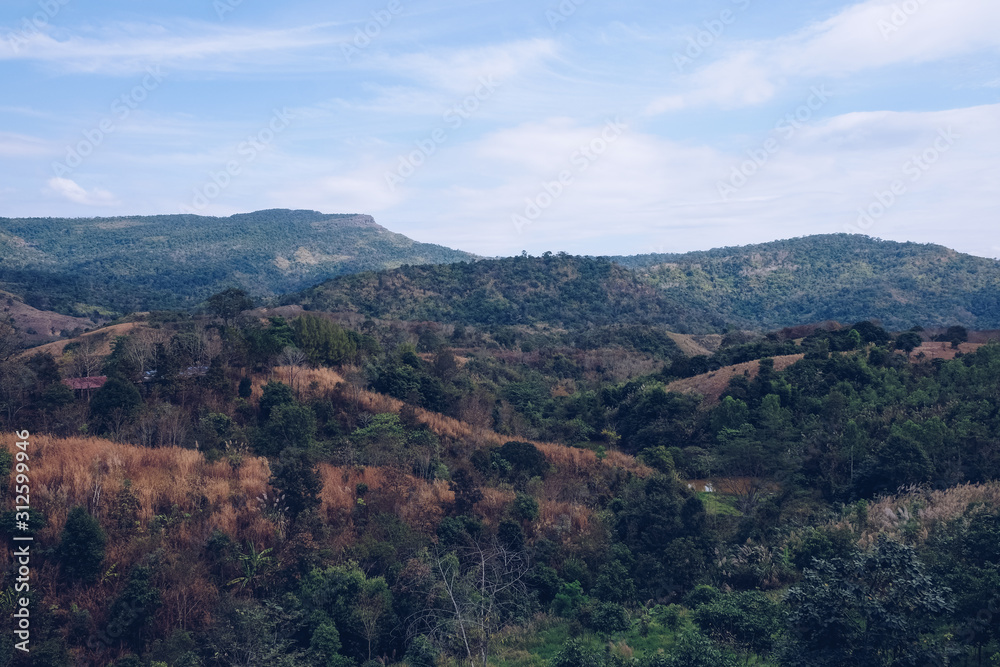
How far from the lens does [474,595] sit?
449 inches

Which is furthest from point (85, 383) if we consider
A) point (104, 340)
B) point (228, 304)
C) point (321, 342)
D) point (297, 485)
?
point (104, 340)

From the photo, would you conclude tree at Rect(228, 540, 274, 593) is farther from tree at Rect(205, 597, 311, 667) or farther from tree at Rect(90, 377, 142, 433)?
tree at Rect(90, 377, 142, 433)

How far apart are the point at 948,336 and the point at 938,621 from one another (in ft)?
83.8

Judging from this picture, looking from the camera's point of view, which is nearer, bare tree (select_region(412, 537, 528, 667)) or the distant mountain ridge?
bare tree (select_region(412, 537, 528, 667))

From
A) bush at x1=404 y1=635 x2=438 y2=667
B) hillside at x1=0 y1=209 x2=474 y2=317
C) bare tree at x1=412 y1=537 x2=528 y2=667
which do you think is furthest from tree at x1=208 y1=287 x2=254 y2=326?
hillside at x1=0 y1=209 x2=474 y2=317

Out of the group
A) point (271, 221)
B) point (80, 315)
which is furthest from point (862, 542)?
point (271, 221)

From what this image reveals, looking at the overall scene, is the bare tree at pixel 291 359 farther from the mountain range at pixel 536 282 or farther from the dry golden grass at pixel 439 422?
the mountain range at pixel 536 282

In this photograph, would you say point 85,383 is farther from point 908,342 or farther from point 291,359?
point 908,342

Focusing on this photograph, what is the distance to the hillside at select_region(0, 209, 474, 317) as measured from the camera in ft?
294

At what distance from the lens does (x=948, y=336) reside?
29109 millimetres

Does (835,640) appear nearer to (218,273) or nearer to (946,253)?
(946,253)

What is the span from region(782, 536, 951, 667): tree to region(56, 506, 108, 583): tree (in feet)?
35.0

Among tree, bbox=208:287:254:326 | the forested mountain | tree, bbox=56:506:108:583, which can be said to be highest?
the forested mountain

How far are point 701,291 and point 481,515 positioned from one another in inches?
3553
